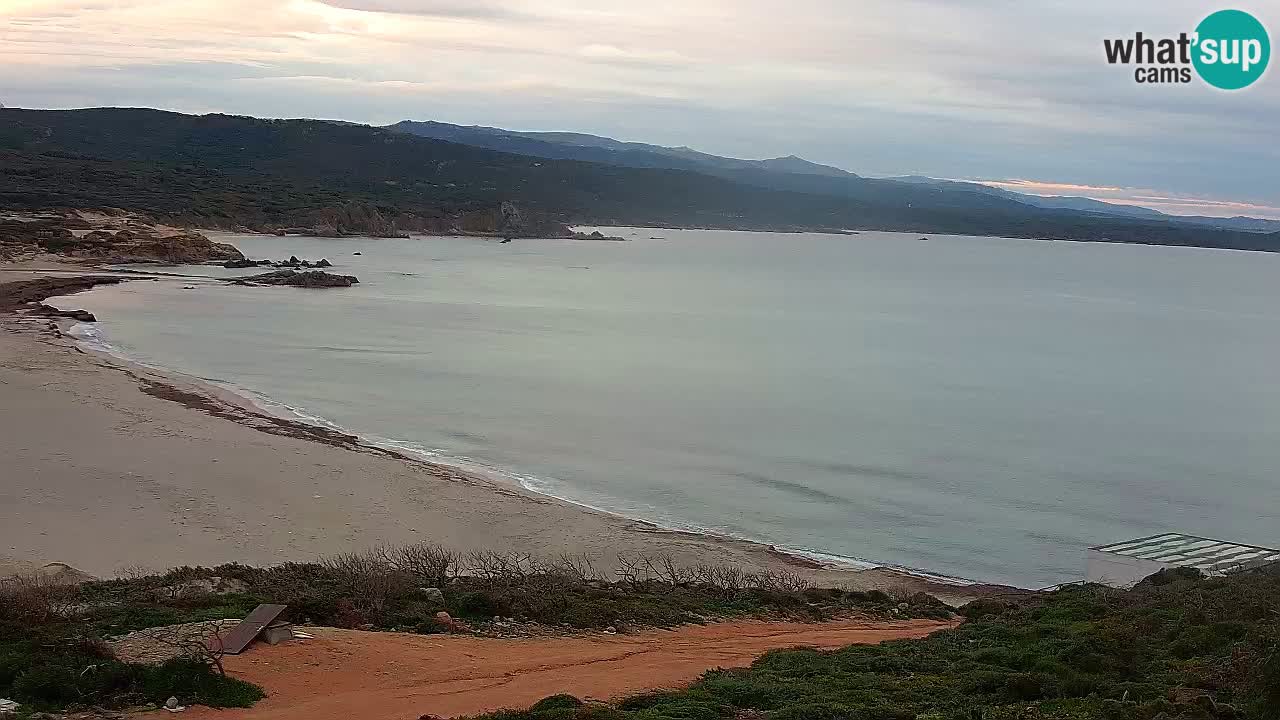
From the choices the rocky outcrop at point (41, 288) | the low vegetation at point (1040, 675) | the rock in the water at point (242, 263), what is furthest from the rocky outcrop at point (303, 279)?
the low vegetation at point (1040, 675)

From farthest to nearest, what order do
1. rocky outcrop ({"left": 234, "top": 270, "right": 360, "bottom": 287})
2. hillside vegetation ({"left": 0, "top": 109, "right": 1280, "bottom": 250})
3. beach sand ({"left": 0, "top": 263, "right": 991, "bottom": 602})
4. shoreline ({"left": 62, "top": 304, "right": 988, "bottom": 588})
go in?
hillside vegetation ({"left": 0, "top": 109, "right": 1280, "bottom": 250}) < rocky outcrop ({"left": 234, "top": 270, "right": 360, "bottom": 287}) < shoreline ({"left": 62, "top": 304, "right": 988, "bottom": 588}) < beach sand ({"left": 0, "top": 263, "right": 991, "bottom": 602})

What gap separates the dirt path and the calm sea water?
8224 millimetres

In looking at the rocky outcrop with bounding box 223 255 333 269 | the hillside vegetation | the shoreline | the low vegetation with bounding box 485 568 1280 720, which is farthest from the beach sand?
the hillside vegetation

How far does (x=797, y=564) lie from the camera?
54.8ft

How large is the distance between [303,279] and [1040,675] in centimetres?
5889

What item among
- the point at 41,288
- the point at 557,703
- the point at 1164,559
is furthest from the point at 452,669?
the point at 41,288

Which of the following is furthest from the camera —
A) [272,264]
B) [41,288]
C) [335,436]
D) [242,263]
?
[272,264]

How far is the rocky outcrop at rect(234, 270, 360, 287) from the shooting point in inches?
2422


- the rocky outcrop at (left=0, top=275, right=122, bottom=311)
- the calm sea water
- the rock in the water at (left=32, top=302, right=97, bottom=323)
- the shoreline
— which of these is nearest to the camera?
the shoreline

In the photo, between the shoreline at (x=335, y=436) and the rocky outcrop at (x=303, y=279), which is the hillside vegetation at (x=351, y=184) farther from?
the shoreline at (x=335, y=436)

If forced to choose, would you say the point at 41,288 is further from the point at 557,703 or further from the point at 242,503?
the point at 557,703

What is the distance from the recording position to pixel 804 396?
33031mm

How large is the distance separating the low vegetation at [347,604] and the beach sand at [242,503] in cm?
118

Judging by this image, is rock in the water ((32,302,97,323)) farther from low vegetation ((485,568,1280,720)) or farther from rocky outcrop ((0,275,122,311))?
low vegetation ((485,568,1280,720))
